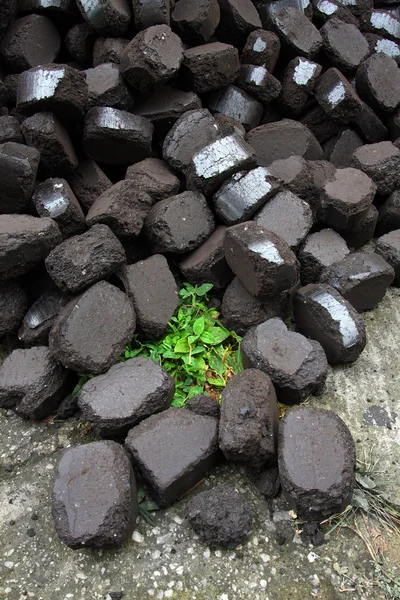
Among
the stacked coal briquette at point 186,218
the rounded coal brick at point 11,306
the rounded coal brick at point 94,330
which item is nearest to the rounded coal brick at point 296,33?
the stacked coal briquette at point 186,218

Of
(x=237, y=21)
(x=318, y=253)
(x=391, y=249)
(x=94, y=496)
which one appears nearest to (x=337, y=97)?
(x=237, y=21)

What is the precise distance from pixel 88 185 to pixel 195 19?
1.37 m

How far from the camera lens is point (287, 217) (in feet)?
11.2

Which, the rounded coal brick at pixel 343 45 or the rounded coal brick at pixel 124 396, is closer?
the rounded coal brick at pixel 124 396

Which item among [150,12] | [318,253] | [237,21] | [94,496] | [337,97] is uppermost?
[150,12]

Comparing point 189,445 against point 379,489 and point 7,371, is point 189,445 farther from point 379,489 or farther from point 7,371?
point 7,371

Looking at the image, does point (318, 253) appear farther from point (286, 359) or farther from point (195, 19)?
point (195, 19)

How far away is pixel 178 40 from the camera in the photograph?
3.71 metres

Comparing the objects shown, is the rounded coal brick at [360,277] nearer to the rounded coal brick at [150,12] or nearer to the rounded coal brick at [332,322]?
the rounded coal brick at [332,322]

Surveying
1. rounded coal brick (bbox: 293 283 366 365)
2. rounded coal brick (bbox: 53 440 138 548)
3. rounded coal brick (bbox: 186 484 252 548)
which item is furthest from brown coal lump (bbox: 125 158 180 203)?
rounded coal brick (bbox: 186 484 252 548)

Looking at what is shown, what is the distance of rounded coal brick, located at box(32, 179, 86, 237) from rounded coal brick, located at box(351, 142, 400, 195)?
1910mm

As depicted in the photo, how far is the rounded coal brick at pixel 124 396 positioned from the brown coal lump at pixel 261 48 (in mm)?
2402

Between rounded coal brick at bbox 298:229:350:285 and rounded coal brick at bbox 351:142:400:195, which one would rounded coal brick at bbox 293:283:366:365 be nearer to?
rounded coal brick at bbox 298:229:350:285

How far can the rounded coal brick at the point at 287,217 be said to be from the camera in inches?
133
